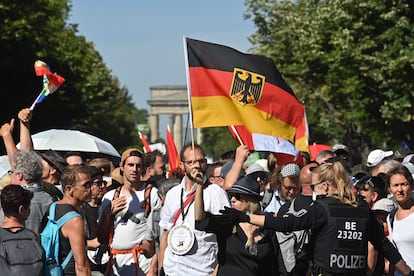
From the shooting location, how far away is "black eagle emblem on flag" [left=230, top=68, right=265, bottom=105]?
10.8 m

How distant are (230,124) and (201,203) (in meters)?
1.75

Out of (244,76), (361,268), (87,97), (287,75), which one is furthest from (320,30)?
(361,268)

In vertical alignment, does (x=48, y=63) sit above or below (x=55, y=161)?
above

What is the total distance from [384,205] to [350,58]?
2488 cm

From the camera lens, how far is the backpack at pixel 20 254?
25.5ft

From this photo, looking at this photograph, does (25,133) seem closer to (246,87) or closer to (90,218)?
(90,218)

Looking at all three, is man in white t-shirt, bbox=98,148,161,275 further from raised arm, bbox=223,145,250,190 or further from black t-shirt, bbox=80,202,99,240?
raised arm, bbox=223,145,250,190

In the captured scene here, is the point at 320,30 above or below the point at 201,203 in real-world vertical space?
above

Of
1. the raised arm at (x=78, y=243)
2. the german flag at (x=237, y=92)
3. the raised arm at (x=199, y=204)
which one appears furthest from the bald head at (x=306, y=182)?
the raised arm at (x=78, y=243)

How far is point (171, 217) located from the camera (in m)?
9.69

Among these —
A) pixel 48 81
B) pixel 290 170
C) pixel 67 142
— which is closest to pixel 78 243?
pixel 290 170

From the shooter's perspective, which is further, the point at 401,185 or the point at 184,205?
the point at 401,185

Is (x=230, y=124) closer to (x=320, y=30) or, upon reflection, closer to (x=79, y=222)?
(x=79, y=222)

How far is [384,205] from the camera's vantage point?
35.4 ft
